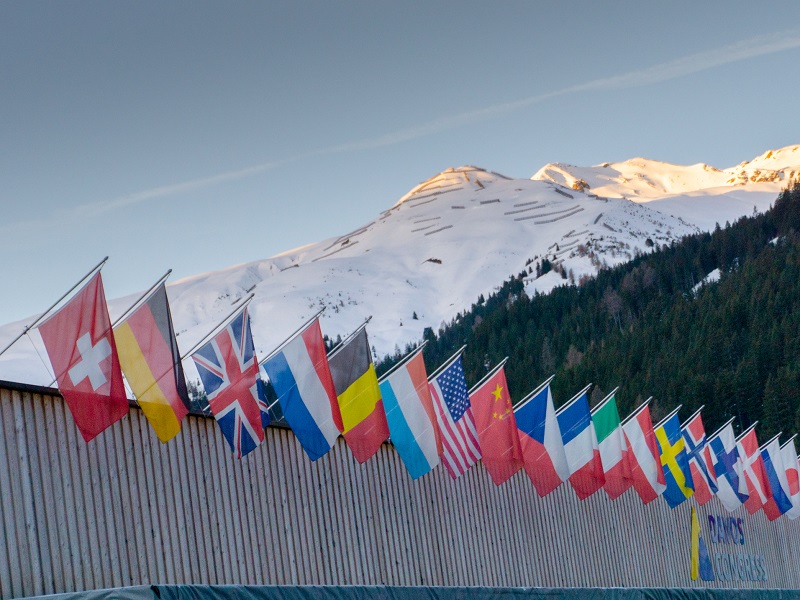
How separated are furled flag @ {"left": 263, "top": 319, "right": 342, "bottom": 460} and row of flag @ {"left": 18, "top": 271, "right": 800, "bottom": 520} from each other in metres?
0.02

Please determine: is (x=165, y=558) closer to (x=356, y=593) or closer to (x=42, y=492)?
(x=42, y=492)

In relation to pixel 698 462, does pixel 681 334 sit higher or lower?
lower

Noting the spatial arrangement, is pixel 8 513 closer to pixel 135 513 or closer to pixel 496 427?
pixel 135 513

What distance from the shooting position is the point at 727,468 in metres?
30.5

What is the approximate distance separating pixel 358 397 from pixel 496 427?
420 centimetres

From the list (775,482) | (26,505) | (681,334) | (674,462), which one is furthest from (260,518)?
(681,334)

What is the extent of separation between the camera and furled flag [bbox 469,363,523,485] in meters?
20.6

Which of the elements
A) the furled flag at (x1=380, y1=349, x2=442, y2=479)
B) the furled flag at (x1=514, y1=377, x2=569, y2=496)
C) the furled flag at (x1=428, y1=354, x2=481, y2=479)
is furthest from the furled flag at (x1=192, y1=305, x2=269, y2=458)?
the furled flag at (x1=514, y1=377, x2=569, y2=496)

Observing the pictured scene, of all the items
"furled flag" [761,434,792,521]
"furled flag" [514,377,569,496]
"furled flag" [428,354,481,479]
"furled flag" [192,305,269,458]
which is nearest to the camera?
"furled flag" [192,305,269,458]

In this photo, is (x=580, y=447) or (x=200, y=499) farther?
(x=580, y=447)

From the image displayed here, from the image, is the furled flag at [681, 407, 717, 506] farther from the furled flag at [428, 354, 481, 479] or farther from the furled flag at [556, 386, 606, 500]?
the furled flag at [428, 354, 481, 479]

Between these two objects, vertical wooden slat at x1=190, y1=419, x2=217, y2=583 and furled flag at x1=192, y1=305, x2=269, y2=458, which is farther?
vertical wooden slat at x1=190, y1=419, x2=217, y2=583

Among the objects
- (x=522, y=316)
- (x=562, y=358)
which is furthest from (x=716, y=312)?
(x=522, y=316)

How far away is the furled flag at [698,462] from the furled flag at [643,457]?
84.6 inches
